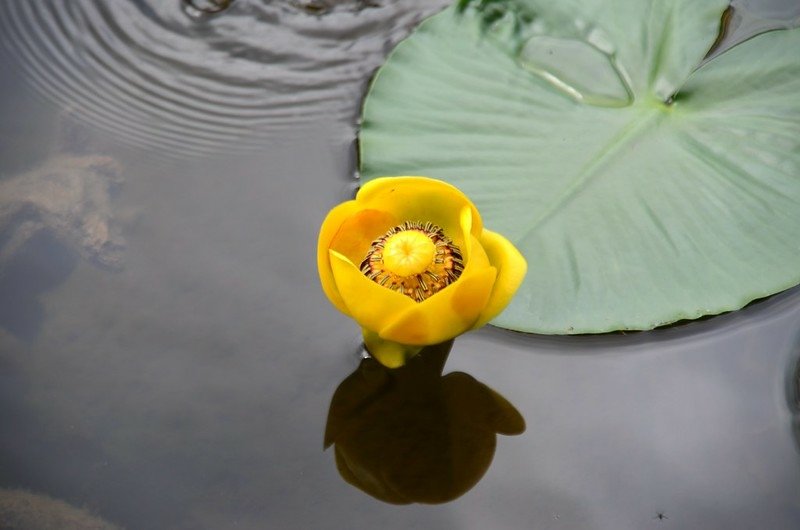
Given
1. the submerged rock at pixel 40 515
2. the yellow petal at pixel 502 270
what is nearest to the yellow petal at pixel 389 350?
the yellow petal at pixel 502 270

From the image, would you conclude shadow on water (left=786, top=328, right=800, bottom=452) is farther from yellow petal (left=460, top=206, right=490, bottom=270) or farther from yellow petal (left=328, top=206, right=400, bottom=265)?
yellow petal (left=328, top=206, right=400, bottom=265)

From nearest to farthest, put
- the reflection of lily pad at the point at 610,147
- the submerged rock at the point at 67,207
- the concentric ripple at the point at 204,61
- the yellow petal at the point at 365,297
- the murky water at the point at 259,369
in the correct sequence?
1. the yellow petal at the point at 365,297
2. the murky water at the point at 259,369
3. the reflection of lily pad at the point at 610,147
4. the submerged rock at the point at 67,207
5. the concentric ripple at the point at 204,61

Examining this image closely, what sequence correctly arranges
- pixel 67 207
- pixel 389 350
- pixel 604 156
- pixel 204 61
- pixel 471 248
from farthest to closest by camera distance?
pixel 204 61 < pixel 67 207 < pixel 604 156 < pixel 389 350 < pixel 471 248

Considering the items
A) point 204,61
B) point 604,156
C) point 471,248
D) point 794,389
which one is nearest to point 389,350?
point 471,248

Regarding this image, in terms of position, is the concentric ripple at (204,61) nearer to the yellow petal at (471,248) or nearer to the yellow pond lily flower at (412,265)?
the yellow pond lily flower at (412,265)

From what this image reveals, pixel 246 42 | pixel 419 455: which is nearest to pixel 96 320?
pixel 419 455

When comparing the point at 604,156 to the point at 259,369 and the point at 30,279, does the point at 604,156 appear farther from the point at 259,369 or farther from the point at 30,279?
the point at 30,279
